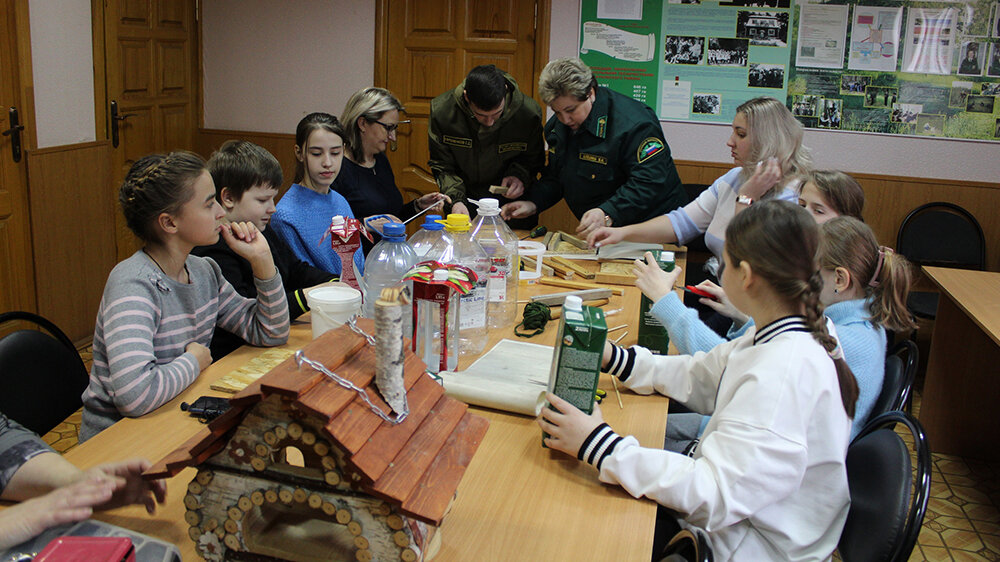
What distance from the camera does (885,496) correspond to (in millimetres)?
1388

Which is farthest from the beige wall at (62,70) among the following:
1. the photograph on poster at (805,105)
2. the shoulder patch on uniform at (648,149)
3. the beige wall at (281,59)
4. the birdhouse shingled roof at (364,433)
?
the photograph on poster at (805,105)

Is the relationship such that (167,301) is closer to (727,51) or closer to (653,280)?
(653,280)

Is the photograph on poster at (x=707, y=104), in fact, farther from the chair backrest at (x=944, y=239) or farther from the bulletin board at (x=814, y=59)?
the chair backrest at (x=944, y=239)

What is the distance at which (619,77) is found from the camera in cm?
483

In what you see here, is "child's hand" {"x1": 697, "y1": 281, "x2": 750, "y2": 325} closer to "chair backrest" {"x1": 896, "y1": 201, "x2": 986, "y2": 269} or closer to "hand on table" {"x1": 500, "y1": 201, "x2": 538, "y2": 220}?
"hand on table" {"x1": 500, "y1": 201, "x2": 538, "y2": 220}

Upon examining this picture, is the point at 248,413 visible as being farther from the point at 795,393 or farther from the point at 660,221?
the point at 660,221

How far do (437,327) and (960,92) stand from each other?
13.4ft

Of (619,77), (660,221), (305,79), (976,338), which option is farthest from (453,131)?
(976,338)

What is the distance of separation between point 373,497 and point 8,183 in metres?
3.47

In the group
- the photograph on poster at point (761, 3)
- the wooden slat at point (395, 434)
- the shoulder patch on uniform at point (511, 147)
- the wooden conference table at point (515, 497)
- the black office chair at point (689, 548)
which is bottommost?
the black office chair at point (689, 548)

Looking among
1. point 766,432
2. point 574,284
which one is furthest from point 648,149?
point 766,432

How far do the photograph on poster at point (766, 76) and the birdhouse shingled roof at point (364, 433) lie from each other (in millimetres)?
4072

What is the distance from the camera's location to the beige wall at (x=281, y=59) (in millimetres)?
5199

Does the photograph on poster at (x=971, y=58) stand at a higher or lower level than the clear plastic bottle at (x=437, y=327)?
higher
